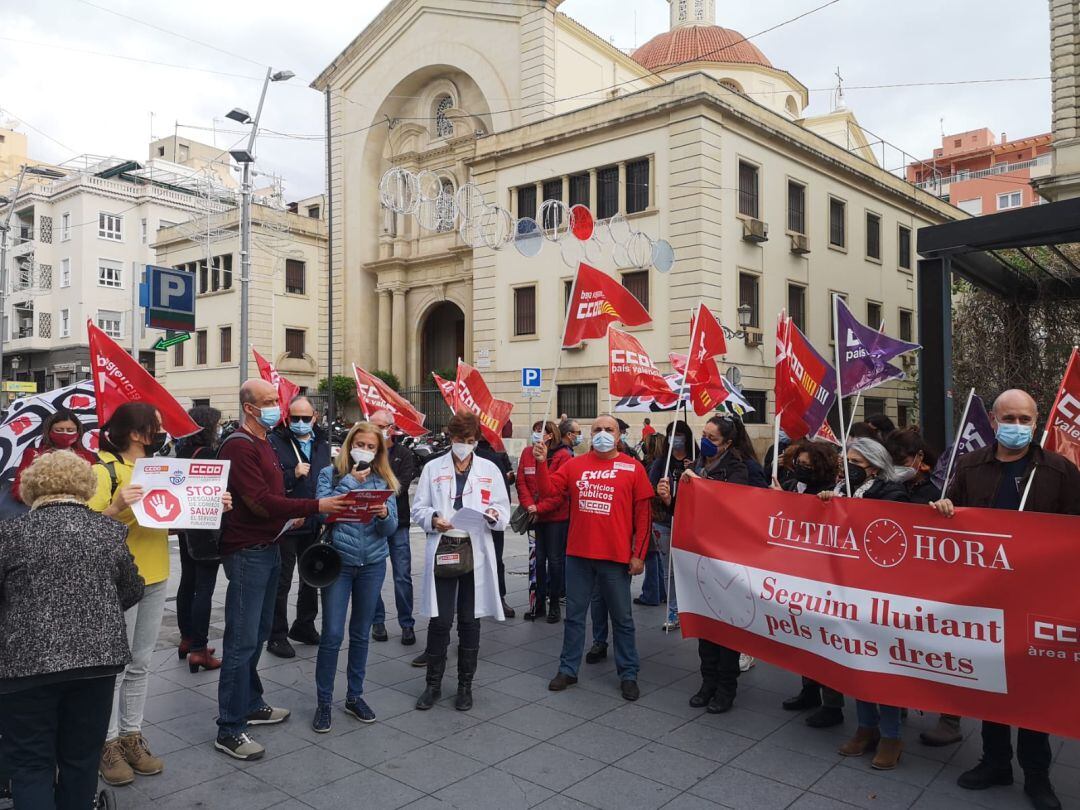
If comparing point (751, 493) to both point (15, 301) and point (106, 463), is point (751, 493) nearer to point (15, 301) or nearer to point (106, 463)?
point (106, 463)

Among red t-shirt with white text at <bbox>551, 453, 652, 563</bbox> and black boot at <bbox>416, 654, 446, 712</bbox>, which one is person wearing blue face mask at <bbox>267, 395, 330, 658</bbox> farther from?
red t-shirt with white text at <bbox>551, 453, 652, 563</bbox>

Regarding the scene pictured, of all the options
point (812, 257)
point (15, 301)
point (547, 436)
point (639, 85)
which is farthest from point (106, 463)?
point (15, 301)

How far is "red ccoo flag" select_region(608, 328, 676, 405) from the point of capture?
9.23 meters

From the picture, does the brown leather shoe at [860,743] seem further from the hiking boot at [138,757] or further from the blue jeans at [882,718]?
the hiking boot at [138,757]

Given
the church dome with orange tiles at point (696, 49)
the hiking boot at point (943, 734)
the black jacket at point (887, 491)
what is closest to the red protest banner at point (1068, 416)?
the black jacket at point (887, 491)

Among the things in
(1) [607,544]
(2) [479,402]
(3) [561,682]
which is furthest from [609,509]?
(2) [479,402]

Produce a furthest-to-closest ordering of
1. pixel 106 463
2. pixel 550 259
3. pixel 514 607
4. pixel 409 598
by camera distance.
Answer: pixel 550 259, pixel 514 607, pixel 409 598, pixel 106 463

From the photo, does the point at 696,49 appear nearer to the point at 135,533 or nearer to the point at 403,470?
the point at 403,470

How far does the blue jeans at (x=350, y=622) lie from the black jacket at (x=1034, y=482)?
147 inches

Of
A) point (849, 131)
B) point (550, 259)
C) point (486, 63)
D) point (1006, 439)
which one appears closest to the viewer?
point (1006, 439)

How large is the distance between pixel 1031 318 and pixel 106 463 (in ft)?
44.5

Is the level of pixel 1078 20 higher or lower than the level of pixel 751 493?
higher

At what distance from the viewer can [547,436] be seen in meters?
8.15

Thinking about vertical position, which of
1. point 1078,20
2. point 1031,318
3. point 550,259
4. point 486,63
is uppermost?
point 486,63
